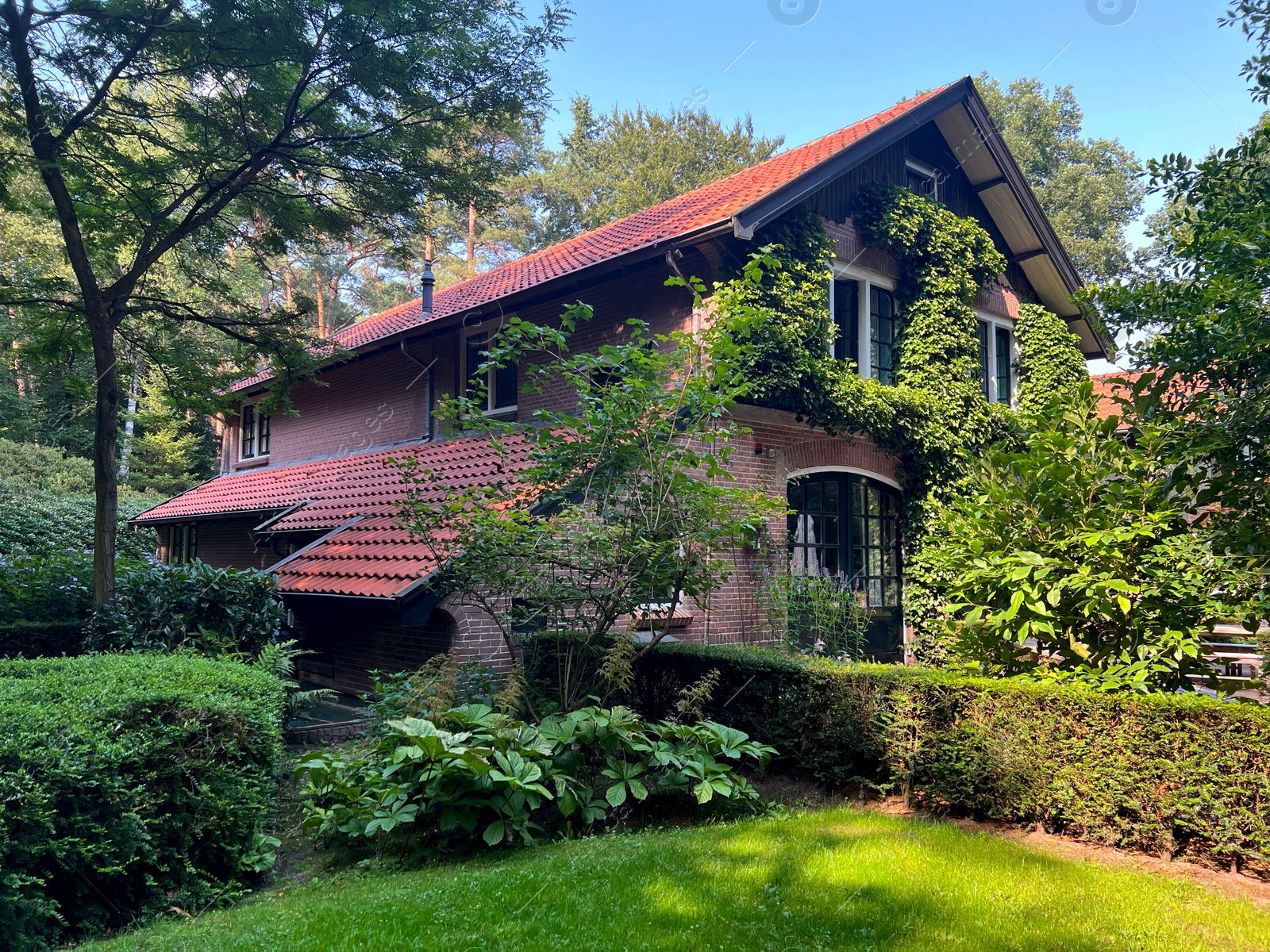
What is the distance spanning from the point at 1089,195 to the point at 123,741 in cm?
4019

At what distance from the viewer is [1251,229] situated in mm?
5184

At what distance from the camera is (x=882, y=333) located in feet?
45.7

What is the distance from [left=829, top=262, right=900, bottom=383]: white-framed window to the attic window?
6.95ft

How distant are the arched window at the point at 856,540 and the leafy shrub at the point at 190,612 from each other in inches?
283

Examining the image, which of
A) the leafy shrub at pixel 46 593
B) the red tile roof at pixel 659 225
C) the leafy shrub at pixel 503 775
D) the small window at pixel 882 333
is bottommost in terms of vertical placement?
the leafy shrub at pixel 503 775

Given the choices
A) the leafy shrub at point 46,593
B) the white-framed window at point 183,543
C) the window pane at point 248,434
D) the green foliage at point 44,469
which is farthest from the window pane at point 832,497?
the green foliage at point 44,469

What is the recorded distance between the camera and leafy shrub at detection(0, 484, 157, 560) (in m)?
16.4

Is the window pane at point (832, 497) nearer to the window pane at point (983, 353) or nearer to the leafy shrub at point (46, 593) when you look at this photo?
the window pane at point (983, 353)

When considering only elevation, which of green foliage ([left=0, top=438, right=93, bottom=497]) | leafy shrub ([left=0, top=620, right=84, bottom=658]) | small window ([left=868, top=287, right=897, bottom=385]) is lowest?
leafy shrub ([left=0, top=620, right=84, bottom=658])

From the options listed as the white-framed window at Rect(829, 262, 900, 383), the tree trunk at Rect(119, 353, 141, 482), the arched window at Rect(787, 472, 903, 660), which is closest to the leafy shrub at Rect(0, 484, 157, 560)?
the tree trunk at Rect(119, 353, 141, 482)

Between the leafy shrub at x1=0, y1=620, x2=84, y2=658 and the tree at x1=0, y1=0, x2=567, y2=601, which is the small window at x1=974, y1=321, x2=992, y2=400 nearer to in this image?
the tree at x1=0, y1=0, x2=567, y2=601

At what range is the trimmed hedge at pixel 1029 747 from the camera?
4969mm

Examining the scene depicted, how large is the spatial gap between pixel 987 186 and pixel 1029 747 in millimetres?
13109

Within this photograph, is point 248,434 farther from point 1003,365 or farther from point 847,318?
point 1003,365
